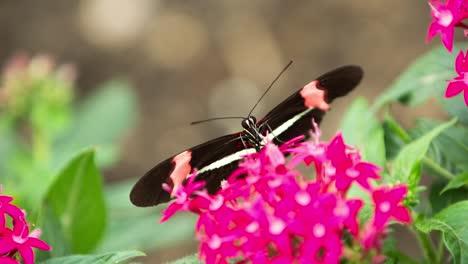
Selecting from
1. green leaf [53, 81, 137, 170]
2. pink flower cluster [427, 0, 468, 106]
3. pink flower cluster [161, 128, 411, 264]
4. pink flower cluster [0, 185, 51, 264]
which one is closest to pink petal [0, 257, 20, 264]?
pink flower cluster [0, 185, 51, 264]

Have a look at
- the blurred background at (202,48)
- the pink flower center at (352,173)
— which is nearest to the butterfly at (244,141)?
the pink flower center at (352,173)

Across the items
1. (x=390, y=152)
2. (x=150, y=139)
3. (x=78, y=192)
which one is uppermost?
(x=78, y=192)

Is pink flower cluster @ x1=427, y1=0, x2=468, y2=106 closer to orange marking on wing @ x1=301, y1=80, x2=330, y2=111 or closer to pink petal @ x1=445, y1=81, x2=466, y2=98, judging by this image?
pink petal @ x1=445, y1=81, x2=466, y2=98

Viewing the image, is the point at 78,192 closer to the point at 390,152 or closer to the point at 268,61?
the point at 390,152

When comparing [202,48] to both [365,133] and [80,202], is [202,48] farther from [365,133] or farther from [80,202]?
[365,133]

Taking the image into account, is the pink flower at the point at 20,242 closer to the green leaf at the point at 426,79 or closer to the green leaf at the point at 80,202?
the green leaf at the point at 80,202

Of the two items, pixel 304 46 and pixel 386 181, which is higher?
pixel 386 181

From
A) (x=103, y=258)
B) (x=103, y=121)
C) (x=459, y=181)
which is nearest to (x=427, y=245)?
(x=459, y=181)

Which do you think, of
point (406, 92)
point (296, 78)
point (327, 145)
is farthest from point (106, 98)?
point (327, 145)
